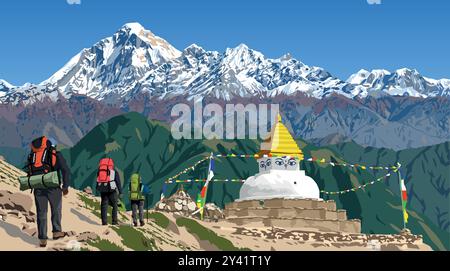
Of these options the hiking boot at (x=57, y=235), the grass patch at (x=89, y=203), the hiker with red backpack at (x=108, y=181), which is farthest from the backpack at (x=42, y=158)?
the grass patch at (x=89, y=203)

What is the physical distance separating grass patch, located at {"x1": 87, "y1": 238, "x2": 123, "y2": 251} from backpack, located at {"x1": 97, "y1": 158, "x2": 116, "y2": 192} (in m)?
1.99

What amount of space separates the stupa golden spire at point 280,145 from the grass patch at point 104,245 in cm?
4730

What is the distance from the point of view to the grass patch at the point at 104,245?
87.1ft

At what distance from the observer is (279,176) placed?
72312 mm

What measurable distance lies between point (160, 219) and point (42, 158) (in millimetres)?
24040

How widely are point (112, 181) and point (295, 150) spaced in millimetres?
47705

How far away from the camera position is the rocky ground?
2639 centimetres

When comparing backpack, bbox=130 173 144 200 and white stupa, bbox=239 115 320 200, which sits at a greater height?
white stupa, bbox=239 115 320 200

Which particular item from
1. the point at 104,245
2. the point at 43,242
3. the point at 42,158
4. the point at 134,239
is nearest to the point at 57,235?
the point at 43,242

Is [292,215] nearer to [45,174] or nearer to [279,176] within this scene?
[279,176]

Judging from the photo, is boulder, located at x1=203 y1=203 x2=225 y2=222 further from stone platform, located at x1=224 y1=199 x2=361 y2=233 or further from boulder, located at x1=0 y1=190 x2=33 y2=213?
boulder, located at x1=0 y1=190 x2=33 y2=213

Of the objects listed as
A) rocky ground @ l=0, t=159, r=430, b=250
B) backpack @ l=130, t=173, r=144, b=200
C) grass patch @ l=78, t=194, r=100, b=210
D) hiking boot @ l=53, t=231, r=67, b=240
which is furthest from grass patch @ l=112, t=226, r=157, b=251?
grass patch @ l=78, t=194, r=100, b=210
